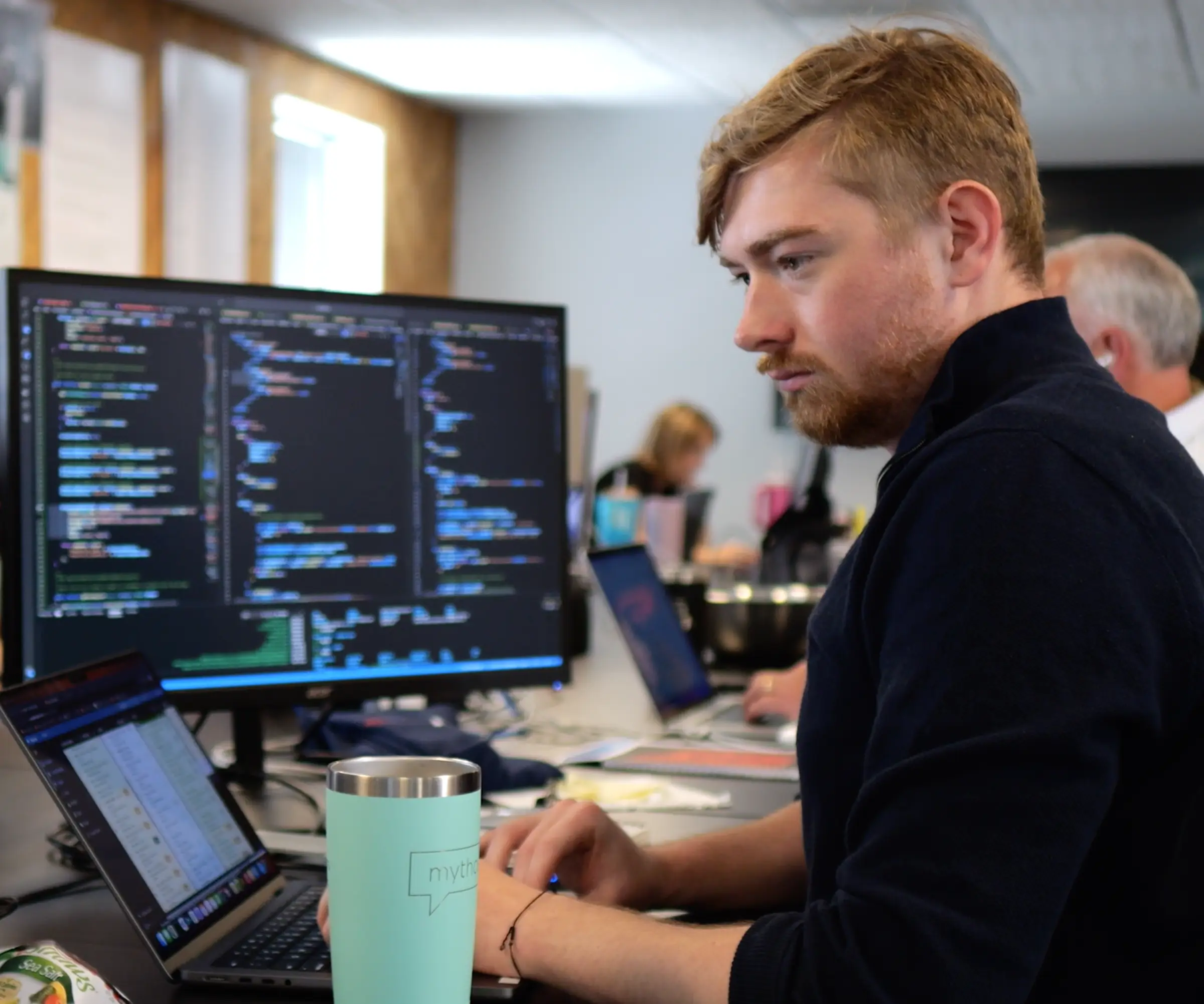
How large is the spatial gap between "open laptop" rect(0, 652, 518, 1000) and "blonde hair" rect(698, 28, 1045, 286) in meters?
0.55

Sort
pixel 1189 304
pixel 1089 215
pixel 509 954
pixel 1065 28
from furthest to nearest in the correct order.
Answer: pixel 1089 215, pixel 1065 28, pixel 1189 304, pixel 509 954

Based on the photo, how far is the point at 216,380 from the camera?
1317 millimetres

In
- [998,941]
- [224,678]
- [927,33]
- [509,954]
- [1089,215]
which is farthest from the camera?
[1089,215]

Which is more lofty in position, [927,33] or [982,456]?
[927,33]

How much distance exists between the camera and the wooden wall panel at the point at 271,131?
536 centimetres

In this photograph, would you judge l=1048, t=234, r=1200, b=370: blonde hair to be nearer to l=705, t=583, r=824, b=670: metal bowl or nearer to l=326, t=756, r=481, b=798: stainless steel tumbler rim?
l=705, t=583, r=824, b=670: metal bowl

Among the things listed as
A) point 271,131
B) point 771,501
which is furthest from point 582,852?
point 271,131

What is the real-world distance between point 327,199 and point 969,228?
6237mm

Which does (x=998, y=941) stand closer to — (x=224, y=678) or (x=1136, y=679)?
(x=1136, y=679)

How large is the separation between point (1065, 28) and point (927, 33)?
4.97 m

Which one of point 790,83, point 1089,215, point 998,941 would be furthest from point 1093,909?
point 1089,215

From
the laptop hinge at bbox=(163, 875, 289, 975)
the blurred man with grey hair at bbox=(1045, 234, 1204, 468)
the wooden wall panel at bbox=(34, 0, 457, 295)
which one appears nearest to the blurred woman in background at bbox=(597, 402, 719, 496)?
the wooden wall panel at bbox=(34, 0, 457, 295)

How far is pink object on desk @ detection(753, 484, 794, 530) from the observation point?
4676 millimetres

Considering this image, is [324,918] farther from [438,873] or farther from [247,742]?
[247,742]
